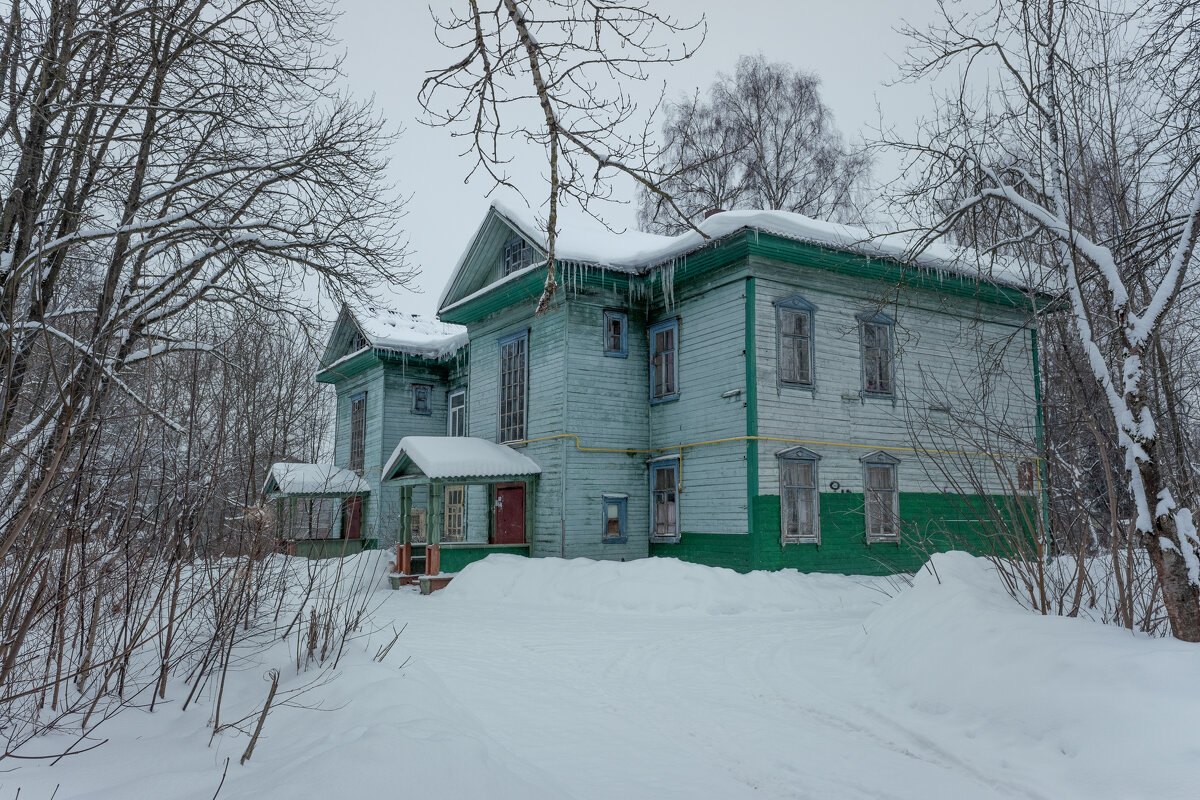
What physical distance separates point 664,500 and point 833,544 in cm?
361

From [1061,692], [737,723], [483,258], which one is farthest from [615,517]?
[1061,692]

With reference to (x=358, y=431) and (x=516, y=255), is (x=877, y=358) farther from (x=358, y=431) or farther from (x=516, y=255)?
(x=358, y=431)

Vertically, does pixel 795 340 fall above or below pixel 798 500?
above

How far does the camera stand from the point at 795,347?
16.4 meters

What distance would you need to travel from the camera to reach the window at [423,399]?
25.1 meters

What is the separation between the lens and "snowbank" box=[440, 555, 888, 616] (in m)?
13.0

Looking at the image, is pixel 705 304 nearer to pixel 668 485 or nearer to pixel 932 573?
pixel 668 485

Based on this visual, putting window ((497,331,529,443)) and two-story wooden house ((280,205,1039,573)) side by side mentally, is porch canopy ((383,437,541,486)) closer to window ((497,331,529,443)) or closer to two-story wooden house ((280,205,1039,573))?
two-story wooden house ((280,205,1039,573))

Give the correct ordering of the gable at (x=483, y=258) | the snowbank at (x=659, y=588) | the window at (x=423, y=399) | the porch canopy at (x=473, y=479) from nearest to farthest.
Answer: the snowbank at (x=659, y=588), the porch canopy at (x=473, y=479), the gable at (x=483, y=258), the window at (x=423, y=399)

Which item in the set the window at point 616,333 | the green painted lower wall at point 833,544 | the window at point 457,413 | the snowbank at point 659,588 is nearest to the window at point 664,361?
the window at point 616,333

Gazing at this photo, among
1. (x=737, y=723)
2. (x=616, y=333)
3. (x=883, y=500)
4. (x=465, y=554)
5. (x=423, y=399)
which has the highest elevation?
(x=616, y=333)

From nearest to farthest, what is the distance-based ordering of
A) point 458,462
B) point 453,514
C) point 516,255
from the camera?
point 458,462, point 516,255, point 453,514

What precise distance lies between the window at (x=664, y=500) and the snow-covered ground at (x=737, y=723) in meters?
8.21

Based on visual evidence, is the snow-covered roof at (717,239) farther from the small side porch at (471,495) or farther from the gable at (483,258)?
the small side porch at (471,495)
